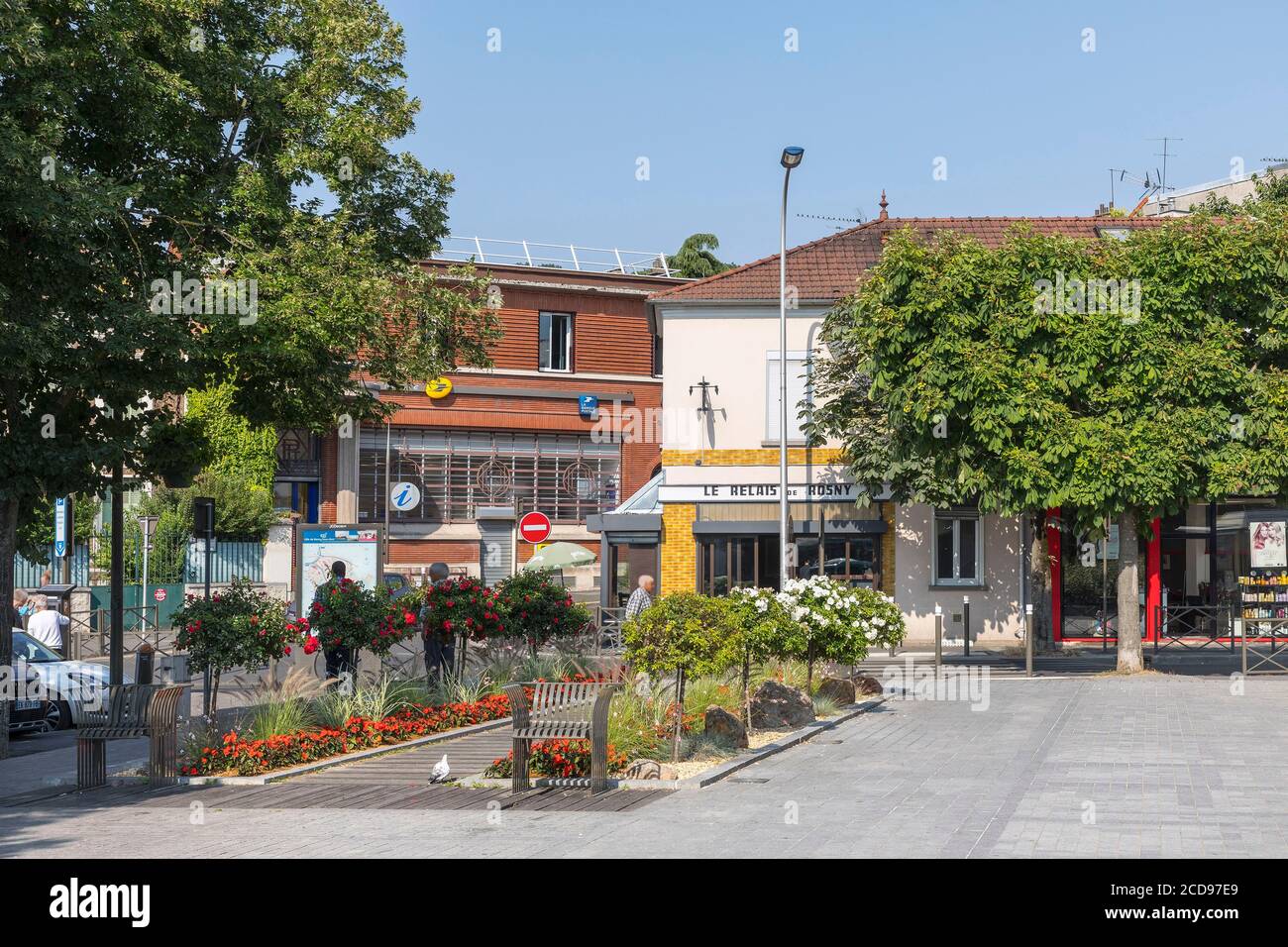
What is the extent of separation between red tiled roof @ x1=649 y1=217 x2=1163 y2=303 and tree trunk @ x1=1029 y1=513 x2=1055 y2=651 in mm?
7419

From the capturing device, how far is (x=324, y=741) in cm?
1445

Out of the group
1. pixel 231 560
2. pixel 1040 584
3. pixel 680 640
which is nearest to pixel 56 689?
pixel 680 640

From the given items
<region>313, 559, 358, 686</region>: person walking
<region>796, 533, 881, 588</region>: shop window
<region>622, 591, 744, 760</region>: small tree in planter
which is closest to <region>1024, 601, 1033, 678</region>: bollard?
<region>796, 533, 881, 588</region>: shop window

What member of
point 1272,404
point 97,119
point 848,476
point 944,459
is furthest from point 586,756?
point 848,476

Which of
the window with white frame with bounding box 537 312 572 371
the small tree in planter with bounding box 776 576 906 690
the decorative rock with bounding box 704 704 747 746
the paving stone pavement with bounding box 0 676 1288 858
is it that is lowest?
the paving stone pavement with bounding box 0 676 1288 858

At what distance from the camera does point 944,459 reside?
26078mm

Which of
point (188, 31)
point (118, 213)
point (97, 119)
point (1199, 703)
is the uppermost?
point (188, 31)

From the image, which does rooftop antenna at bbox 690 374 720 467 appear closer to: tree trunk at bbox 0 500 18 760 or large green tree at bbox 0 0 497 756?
large green tree at bbox 0 0 497 756

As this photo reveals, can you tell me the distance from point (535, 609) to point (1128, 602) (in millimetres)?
12505

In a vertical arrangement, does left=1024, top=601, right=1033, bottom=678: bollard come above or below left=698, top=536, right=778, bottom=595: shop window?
below

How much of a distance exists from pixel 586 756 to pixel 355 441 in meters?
36.2

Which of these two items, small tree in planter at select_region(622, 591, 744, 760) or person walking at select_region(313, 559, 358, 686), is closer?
small tree in planter at select_region(622, 591, 744, 760)

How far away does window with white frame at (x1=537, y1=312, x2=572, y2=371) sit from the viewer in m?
50.1

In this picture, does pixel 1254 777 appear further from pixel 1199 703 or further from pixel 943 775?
pixel 1199 703
